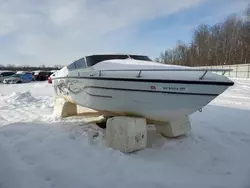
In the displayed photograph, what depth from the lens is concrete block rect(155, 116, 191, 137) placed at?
471cm

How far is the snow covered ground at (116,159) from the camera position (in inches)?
125

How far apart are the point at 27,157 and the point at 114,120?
1522 mm

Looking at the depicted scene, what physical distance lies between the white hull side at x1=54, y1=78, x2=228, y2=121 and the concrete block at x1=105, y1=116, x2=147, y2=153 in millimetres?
228

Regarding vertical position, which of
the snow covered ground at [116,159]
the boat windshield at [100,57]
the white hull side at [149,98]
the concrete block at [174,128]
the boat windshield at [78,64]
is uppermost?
the boat windshield at [100,57]

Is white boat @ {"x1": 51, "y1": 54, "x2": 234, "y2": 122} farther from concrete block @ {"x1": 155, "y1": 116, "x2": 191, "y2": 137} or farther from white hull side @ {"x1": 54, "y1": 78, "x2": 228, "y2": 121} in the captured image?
concrete block @ {"x1": 155, "y1": 116, "x2": 191, "y2": 137}

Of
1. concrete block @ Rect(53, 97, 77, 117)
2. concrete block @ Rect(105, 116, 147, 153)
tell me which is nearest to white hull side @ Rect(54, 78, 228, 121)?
concrete block @ Rect(105, 116, 147, 153)

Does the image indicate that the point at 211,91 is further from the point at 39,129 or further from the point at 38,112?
the point at 38,112

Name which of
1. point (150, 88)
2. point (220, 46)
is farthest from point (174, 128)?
point (220, 46)

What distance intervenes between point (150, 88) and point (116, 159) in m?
1.26

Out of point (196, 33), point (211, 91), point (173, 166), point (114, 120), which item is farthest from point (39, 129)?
point (196, 33)

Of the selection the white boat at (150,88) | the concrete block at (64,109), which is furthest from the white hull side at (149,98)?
the concrete block at (64,109)

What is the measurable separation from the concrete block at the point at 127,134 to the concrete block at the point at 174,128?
2.17 ft

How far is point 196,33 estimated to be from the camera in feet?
216

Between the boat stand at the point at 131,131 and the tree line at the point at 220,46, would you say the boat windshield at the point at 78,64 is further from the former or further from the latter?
the tree line at the point at 220,46
